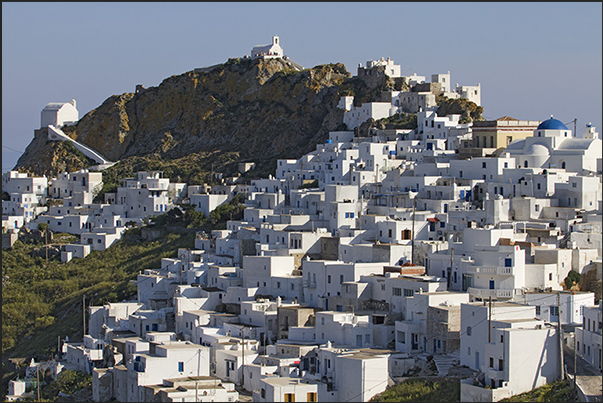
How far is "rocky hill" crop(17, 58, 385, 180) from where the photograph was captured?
65125 mm

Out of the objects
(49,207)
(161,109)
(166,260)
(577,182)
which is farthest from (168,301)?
(161,109)

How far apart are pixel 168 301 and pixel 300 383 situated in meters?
12.3

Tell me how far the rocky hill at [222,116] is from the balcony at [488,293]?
92.8 ft

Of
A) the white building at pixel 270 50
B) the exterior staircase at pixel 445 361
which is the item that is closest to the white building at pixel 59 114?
the white building at pixel 270 50

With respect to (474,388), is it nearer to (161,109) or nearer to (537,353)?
(537,353)

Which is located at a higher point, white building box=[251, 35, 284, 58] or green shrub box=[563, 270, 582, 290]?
white building box=[251, 35, 284, 58]

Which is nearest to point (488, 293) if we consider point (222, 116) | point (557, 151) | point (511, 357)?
point (511, 357)

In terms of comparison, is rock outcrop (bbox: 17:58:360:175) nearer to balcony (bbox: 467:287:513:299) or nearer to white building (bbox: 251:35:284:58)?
white building (bbox: 251:35:284:58)

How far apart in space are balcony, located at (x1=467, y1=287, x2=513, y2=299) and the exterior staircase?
2850mm

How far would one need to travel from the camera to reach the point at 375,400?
29.5 meters

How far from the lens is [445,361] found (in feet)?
101

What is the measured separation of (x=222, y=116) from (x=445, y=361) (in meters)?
42.5

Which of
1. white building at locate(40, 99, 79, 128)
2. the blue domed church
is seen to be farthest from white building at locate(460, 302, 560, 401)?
white building at locate(40, 99, 79, 128)

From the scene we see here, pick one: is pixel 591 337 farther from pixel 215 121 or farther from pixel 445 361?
pixel 215 121
